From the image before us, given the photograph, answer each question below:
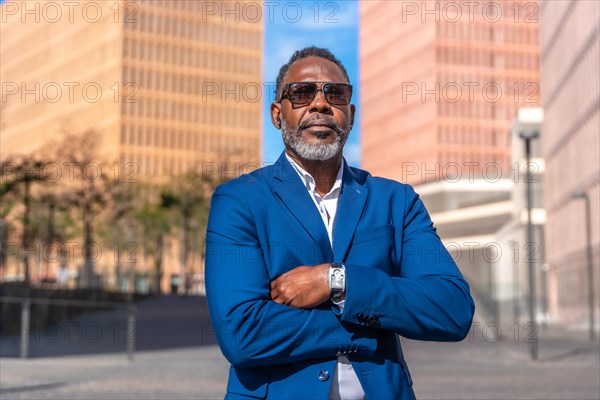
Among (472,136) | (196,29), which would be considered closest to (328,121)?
(472,136)

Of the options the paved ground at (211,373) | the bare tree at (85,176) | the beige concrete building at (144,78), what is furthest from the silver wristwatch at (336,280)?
the beige concrete building at (144,78)

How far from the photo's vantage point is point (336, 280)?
10.2ft

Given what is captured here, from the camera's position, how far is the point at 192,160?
15212 cm

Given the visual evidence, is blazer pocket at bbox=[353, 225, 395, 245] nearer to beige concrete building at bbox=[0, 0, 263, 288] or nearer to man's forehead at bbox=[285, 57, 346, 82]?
man's forehead at bbox=[285, 57, 346, 82]

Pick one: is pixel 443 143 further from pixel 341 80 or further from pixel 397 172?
pixel 341 80

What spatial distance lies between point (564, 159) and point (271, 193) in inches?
2778

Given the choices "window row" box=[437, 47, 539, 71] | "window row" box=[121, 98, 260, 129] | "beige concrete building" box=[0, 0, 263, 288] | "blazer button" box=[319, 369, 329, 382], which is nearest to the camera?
"blazer button" box=[319, 369, 329, 382]

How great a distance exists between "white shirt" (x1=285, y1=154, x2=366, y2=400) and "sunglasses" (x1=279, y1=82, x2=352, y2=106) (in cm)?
20

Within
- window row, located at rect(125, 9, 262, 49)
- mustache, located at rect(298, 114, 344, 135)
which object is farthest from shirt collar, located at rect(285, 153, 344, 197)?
window row, located at rect(125, 9, 262, 49)

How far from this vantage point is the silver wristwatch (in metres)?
3.10

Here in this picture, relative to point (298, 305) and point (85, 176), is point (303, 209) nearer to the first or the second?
point (298, 305)

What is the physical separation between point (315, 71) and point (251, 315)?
76 cm

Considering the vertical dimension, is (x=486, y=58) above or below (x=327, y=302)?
above

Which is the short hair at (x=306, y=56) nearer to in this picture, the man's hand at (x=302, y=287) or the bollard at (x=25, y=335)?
the man's hand at (x=302, y=287)
